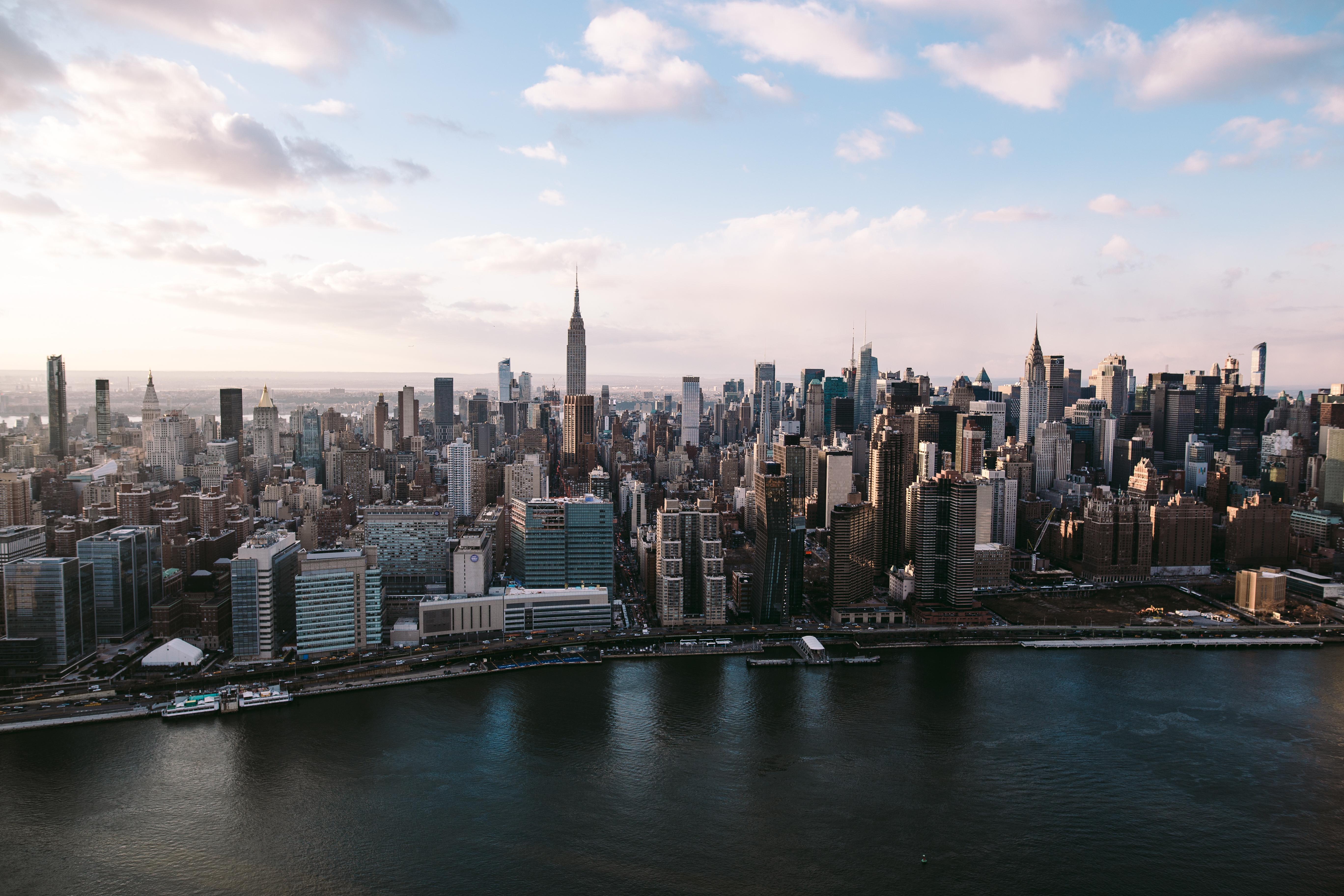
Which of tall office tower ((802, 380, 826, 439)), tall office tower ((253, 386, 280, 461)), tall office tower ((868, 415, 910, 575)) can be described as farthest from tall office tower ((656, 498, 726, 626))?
tall office tower ((802, 380, 826, 439))

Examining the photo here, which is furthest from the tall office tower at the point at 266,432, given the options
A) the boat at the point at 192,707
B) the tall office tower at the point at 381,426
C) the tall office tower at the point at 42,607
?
the boat at the point at 192,707

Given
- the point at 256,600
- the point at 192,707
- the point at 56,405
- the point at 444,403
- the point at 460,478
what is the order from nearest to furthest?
the point at 192,707, the point at 256,600, the point at 460,478, the point at 56,405, the point at 444,403

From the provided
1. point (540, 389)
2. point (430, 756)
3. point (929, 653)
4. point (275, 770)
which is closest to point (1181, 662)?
point (929, 653)

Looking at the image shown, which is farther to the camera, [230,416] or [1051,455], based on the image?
[230,416]

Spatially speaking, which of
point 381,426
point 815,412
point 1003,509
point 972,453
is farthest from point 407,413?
point 1003,509

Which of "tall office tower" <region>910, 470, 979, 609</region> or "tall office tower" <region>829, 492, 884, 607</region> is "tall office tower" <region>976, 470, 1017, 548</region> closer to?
"tall office tower" <region>910, 470, 979, 609</region>

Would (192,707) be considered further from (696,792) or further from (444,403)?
(444,403)
